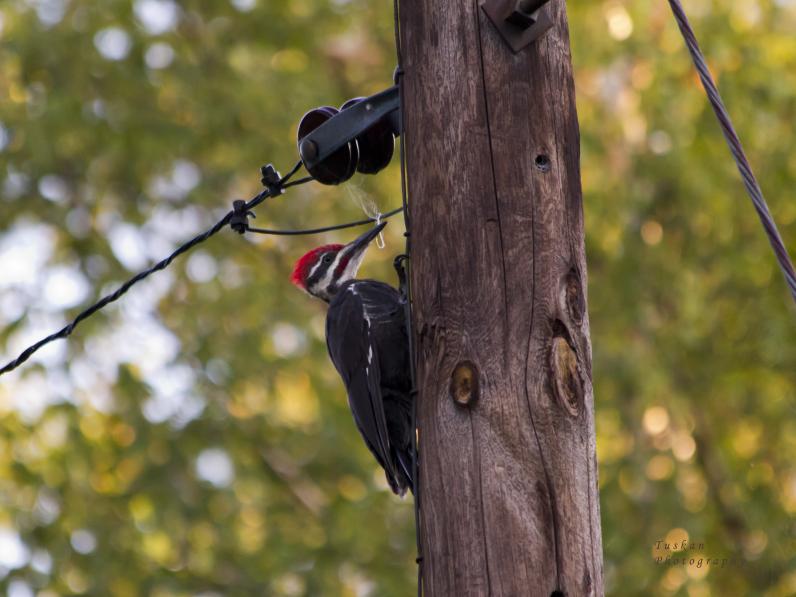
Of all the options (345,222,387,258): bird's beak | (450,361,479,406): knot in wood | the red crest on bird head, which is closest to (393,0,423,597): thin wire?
(450,361,479,406): knot in wood

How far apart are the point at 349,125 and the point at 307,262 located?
2.18 m

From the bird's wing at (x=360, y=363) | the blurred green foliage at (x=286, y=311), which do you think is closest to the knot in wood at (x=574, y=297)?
the bird's wing at (x=360, y=363)

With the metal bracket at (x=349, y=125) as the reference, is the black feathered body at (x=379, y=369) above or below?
below

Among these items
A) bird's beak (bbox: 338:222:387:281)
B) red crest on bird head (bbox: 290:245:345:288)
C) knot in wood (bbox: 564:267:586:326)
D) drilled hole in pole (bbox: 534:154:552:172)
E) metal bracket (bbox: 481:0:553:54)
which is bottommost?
knot in wood (bbox: 564:267:586:326)

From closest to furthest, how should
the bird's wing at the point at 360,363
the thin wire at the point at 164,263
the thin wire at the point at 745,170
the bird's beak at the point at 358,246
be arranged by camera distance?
1. the thin wire at the point at 745,170
2. the thin wire at the point at 164,263
3. the bird's wing at the point at 360,363
4. the bird's beak at the point at 358,246

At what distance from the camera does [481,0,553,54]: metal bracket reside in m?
2.91

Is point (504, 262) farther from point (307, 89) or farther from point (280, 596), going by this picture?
point (307, 89)

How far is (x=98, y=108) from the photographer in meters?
9.20

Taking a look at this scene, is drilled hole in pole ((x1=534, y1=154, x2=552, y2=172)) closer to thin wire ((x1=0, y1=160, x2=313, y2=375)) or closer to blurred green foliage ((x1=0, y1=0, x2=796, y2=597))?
thin wire ((x1=0, y1=160, x2=313, y2=375))

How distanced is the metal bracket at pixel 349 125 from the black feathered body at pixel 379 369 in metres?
0.95

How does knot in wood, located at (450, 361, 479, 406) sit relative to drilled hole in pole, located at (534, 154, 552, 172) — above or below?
below

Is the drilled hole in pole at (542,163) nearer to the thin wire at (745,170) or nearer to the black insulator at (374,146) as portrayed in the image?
the thin wire at (745,170)

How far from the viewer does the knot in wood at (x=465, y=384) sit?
2789 mm

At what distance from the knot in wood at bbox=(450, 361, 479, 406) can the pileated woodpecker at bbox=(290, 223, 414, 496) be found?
1.25 metres
